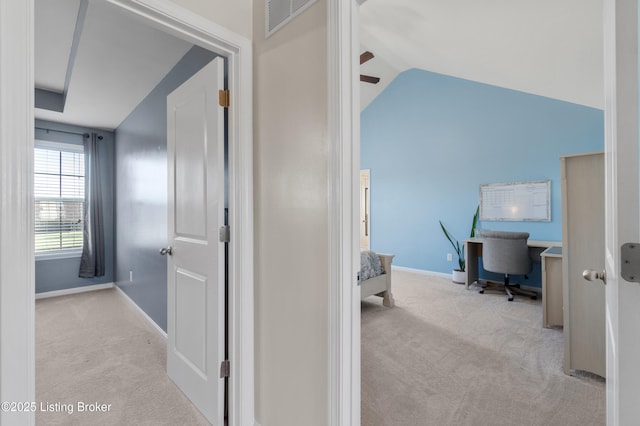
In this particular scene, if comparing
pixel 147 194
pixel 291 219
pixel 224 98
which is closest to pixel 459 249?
pixel 291 219

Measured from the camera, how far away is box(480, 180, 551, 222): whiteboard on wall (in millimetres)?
3967

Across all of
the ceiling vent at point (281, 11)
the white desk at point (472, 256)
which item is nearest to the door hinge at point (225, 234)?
the ceiling vent at point (281, 11)

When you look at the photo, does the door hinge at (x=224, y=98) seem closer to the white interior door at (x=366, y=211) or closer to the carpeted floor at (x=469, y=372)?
the carpeted floor at (x=469, y=372)

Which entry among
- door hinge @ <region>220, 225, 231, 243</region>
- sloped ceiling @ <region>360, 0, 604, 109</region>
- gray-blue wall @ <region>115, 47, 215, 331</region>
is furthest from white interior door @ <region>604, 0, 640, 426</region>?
gray-blue wall @ <region>115, 47, 215, 331</region>

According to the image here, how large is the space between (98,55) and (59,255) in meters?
3.23

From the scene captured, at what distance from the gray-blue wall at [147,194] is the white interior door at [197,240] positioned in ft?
1.92

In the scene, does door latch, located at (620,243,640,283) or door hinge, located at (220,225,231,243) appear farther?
door hinge, located at (220,225,231,243)

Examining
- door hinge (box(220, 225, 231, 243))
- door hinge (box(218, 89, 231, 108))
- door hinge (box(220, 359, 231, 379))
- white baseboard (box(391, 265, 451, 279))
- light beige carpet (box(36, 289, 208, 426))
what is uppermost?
→ door hinge (box(218, 89, 231, 108))

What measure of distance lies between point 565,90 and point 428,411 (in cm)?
328

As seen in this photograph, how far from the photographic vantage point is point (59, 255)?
13.5ft

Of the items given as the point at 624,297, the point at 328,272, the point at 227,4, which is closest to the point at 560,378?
the point at 624,297

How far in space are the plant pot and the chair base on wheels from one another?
233mm

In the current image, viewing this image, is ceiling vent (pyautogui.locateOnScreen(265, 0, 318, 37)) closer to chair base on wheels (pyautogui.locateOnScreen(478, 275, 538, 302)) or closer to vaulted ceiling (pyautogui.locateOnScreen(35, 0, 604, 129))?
vaulted ceiling (pyautogui.locateOnScreen(35, 0, 604, 129))

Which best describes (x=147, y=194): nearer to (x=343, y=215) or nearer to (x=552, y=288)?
(x=343, y=215)
